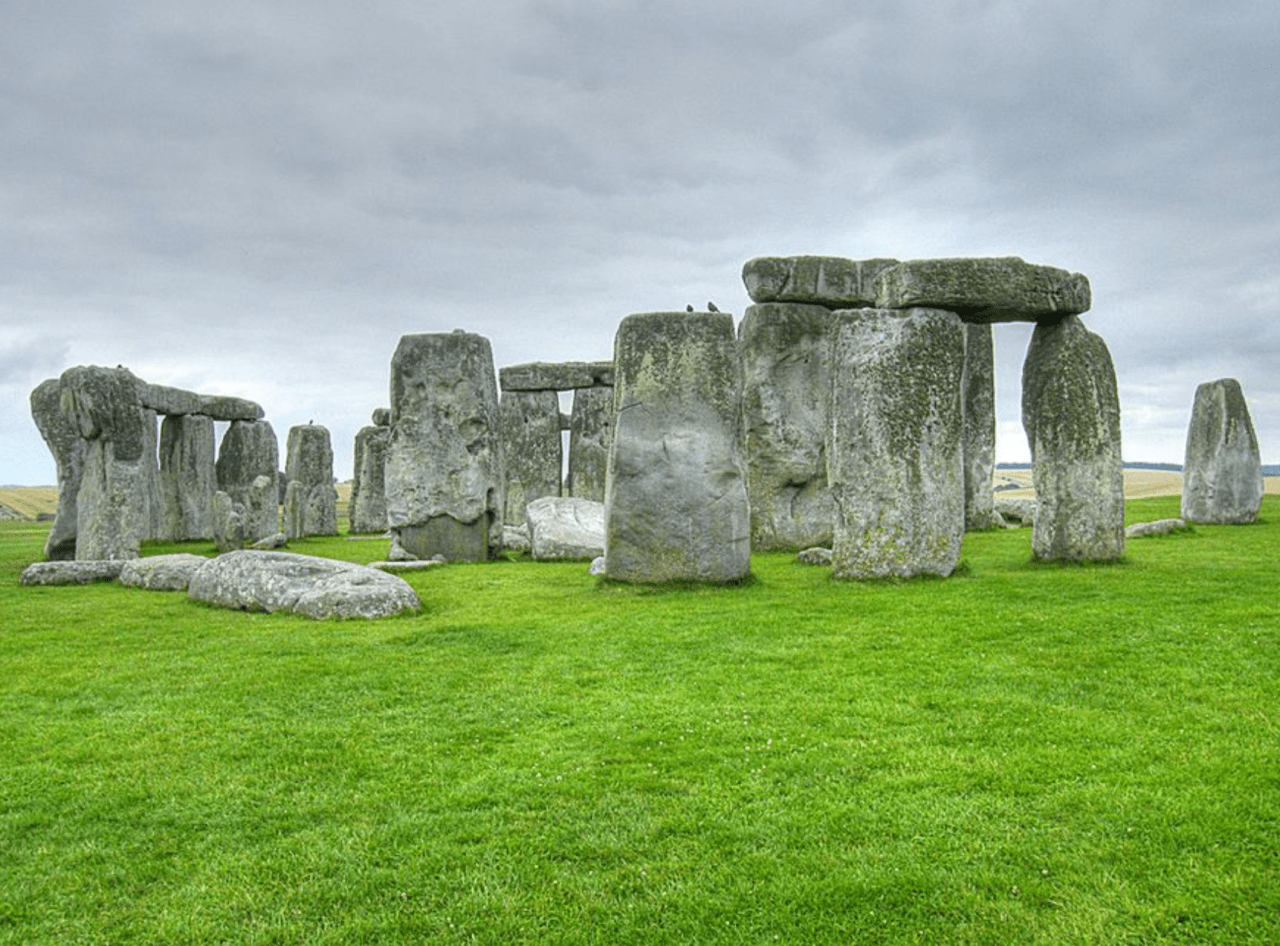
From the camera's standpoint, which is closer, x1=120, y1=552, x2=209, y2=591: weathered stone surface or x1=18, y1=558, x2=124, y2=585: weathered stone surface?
x1=120, y1=552, x2=209, y2=591: weathered stone surface

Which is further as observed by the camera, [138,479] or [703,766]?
[138,479]

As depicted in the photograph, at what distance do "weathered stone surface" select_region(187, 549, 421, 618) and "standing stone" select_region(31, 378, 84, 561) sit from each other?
5459 millimetres

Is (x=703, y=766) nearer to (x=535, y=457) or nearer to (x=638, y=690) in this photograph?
(x=638, y=690)

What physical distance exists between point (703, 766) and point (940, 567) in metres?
5.78

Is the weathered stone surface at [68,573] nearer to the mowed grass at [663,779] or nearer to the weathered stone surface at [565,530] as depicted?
the mowed grass at [663,779]

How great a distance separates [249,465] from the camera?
22.2 meters

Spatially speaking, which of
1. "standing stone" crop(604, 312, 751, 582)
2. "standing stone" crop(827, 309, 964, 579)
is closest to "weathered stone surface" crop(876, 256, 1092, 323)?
"standing stone" crop(827, 309, 964, 579)

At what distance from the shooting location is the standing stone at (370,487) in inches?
934

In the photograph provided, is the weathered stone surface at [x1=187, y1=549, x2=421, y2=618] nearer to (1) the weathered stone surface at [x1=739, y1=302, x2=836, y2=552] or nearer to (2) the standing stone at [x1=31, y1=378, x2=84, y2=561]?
(2) the standing stone at [x1=31, y1=378, x2=84, y2=561]

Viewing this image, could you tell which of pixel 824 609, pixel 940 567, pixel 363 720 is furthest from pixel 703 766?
pixel 940 567

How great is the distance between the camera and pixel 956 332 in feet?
31.8

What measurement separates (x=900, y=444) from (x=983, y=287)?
1897mm

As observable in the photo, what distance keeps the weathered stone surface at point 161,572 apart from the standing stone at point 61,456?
10.4 feet

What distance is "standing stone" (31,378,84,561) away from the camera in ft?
46.1
